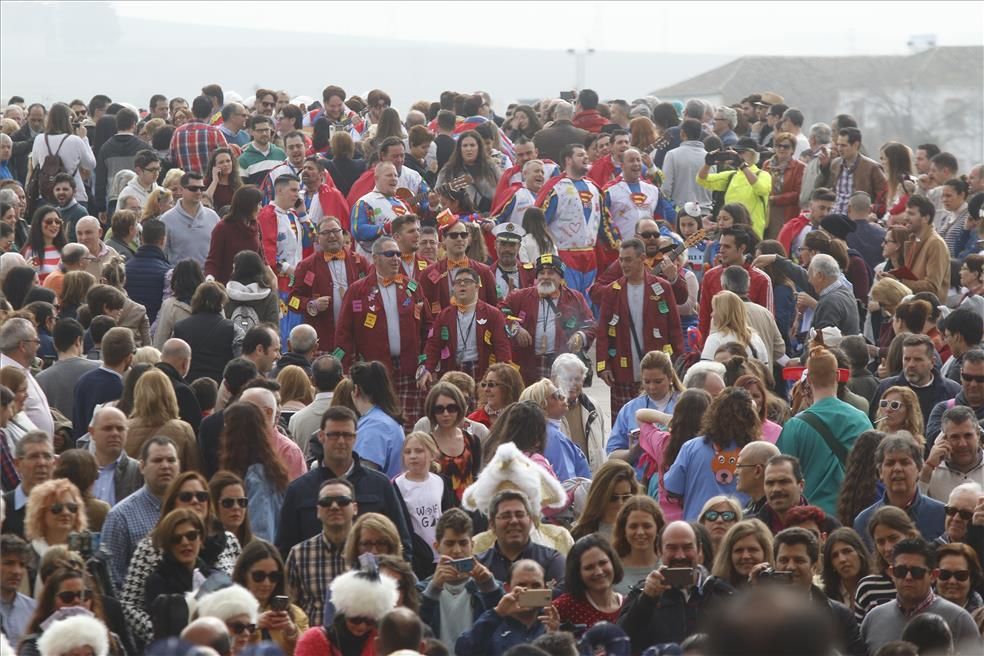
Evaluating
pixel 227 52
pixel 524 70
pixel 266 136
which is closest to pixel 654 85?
pixel 524 70

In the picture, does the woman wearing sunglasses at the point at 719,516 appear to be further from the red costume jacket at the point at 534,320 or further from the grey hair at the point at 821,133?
the grey hair at the point at 821,133

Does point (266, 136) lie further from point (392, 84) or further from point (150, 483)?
point (392, 84)

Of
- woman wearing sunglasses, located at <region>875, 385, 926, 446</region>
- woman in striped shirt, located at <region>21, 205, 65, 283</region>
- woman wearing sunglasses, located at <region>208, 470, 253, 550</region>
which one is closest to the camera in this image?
woman wearing sunglasses, located at <region>208, 470, 253, 550</region>

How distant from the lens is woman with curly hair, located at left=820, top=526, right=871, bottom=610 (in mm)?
7480

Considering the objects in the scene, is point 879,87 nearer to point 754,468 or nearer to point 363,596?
point 754,468

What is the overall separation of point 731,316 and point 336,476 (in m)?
3.78

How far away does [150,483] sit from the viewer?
314 inches

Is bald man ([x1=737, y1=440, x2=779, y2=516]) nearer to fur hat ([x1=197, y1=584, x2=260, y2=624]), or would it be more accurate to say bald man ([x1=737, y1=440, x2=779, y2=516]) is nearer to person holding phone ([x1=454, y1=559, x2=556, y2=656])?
person holding phone ([x1=454, y1=559, x2=556, y2=656])

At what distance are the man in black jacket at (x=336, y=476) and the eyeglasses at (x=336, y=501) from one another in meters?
0.38

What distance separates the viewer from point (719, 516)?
314 inches

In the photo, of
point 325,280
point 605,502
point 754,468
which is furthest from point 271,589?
point 325,280

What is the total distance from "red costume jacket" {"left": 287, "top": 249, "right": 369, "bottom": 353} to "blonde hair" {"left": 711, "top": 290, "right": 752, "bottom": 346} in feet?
9.94

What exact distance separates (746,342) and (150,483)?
4.67 m

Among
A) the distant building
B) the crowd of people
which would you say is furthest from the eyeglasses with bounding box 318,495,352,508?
the distant building
